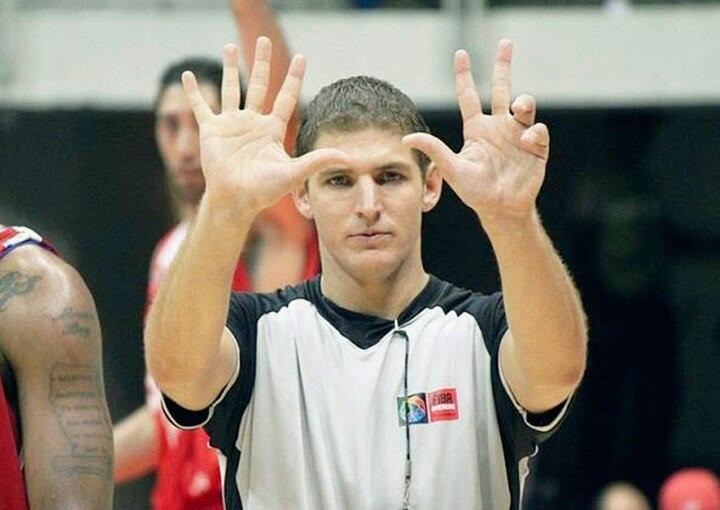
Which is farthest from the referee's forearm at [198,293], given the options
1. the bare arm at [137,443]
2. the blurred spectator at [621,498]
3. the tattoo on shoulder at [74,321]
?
the blurred spectator at [621,498]

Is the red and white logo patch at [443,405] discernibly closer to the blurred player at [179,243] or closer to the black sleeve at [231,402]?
the black sleeve at [231,402]

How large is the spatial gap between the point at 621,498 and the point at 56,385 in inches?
210

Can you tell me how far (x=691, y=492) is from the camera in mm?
8133

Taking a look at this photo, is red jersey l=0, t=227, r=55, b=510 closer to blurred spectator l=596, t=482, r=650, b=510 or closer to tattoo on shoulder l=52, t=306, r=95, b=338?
tattoo on shoulder l=52, t=306, r=95, b=338

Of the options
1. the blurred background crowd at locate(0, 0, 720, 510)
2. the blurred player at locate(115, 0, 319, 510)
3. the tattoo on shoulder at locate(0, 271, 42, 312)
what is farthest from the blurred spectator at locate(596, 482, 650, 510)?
the tattoo on shoulder at locate(0, 271, 42, 312)

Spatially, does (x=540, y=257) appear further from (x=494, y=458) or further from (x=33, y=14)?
(x=33, y=14)

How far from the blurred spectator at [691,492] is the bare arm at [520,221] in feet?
15.4

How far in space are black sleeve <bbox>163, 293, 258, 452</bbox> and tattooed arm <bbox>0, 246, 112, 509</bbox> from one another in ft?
0.66

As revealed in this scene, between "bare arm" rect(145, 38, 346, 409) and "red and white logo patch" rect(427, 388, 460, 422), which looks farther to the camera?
"red and white logo patch" rect(427, 388, 460, 422)

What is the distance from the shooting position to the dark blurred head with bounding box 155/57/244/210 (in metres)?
5.80

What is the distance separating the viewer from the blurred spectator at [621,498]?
8.34 metres

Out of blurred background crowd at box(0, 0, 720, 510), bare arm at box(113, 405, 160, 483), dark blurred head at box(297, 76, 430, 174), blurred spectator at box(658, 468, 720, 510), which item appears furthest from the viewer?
blurred background crowd at box(0, 0, 720, 510)

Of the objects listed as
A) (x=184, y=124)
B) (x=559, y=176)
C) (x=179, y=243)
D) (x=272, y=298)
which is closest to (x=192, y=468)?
(x=179, y=243)

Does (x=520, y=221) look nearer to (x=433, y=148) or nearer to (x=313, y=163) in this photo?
(x=433, y=148)
